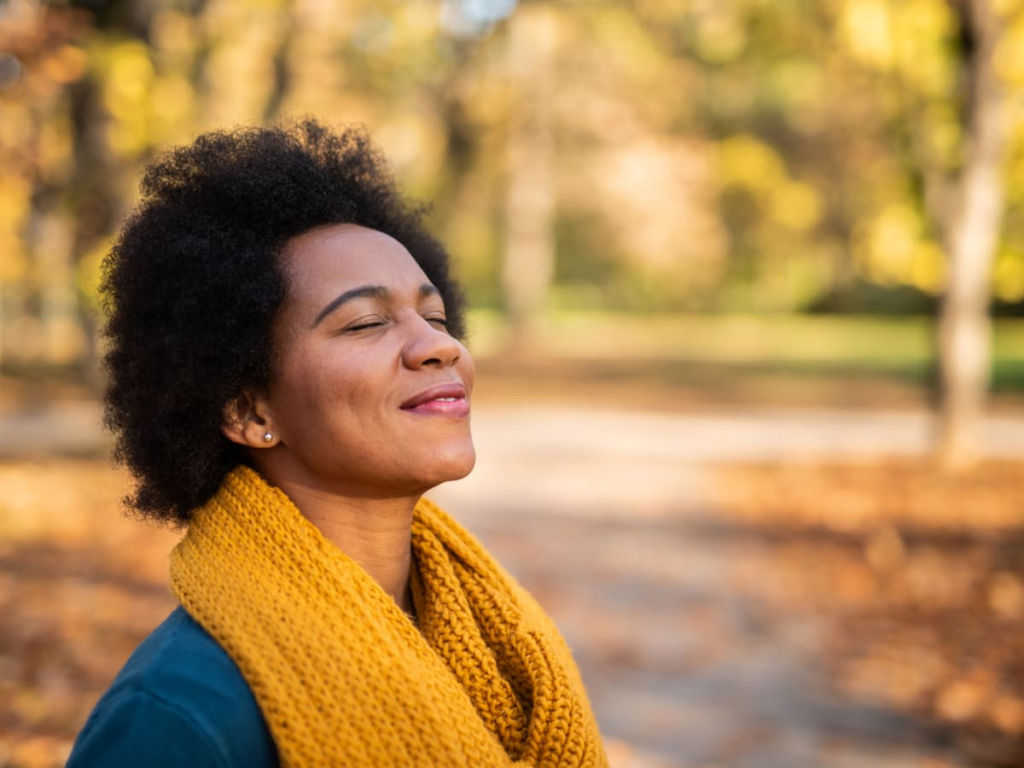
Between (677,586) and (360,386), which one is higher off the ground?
(677,586)

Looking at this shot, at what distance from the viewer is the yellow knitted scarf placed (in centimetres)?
165

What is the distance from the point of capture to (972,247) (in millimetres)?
10625

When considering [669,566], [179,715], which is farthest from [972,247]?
[179,715]

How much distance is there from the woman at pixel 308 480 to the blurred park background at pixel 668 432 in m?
0.92

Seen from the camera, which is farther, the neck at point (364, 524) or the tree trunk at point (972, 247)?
the tree trunk at point (972, 247)

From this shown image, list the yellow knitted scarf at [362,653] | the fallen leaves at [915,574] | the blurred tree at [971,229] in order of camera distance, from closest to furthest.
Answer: the yellow knitted scarf at [362,653]
the fallen leaves at [915,574]
the blurred tree at [971,229]

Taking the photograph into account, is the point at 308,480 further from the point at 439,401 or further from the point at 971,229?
the point at 971,229

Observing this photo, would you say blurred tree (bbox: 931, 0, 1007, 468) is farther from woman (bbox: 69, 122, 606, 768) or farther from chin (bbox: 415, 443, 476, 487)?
chin (bbox: 415, 443, 476, 487)

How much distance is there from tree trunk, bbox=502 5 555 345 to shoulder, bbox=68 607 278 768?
21.9m

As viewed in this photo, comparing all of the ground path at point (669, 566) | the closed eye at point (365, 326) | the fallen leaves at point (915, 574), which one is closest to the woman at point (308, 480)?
the closed eye at point (365, 326)

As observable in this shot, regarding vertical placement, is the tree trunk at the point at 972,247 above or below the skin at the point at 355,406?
above

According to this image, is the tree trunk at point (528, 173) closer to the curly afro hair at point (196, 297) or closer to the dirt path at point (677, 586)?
the dirt path at point (677, 586)

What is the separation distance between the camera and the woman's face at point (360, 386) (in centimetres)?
191

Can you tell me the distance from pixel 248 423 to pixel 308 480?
161mm
